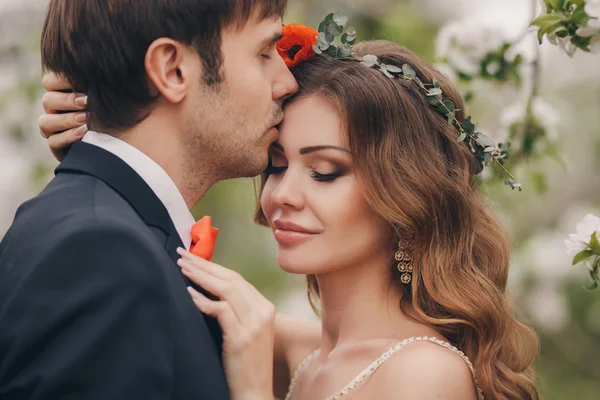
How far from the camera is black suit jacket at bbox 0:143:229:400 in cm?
216

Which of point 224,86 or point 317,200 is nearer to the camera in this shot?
point 224,86

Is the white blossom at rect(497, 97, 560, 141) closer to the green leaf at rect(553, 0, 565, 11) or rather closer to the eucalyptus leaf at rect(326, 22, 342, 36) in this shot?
the eucalyptus leaf at rect(326, 22, 342, 36)

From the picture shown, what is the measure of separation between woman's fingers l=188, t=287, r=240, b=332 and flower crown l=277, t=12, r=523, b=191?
1053mm

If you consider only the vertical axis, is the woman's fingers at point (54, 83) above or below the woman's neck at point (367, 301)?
above

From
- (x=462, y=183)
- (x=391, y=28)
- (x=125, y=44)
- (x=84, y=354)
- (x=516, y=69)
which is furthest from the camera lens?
(x=391, y=28)

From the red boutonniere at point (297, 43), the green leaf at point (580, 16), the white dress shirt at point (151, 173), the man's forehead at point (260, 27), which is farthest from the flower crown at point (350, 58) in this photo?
the white dress shirt at point (151, 173)

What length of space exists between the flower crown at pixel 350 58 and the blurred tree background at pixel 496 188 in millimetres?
1729

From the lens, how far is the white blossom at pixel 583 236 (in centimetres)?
263

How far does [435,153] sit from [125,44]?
119cm

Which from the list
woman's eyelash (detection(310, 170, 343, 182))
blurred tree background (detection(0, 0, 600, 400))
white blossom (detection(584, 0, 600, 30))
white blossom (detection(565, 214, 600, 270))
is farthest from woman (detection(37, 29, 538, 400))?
blurred tree background (detection(0, 0, 600, 400))

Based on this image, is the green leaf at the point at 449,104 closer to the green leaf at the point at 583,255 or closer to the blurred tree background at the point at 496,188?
the green leaf at the point at 583,255

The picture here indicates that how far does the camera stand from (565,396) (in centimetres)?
745

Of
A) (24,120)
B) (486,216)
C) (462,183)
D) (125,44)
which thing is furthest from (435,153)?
(24,120)

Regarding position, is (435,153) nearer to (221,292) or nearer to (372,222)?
(372,222)
